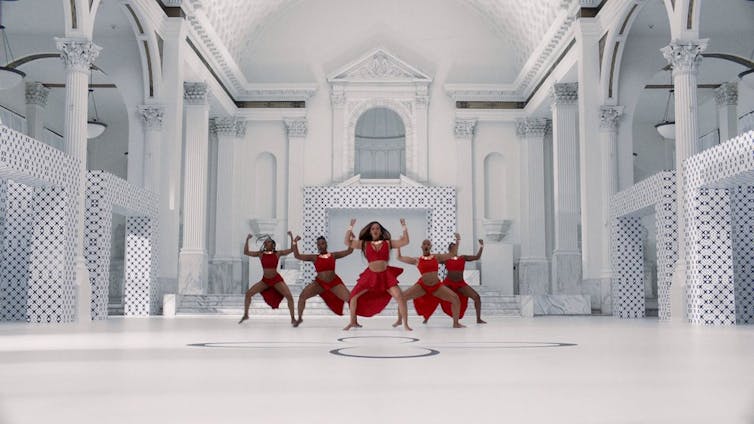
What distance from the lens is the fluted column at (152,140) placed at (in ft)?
60.0

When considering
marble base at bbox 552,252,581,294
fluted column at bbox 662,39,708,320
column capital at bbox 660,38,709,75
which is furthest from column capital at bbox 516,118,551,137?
column capital at bbox 660,38,709,75

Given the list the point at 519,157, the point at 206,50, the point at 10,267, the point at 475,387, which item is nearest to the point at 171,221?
the point at 10,267

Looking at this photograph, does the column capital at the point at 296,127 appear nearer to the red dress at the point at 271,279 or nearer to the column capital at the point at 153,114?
the column capital at the point at 153,114

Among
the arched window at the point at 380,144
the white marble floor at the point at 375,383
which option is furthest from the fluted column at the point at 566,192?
the white marble floor at the point at 375,383

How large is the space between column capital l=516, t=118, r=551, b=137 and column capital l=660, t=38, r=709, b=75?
10.8m

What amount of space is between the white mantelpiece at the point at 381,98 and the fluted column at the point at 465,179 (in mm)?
1112

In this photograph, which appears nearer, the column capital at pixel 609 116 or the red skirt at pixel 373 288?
the red skirt at pixel 373 288

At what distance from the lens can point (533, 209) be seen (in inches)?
1009

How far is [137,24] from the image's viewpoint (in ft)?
57.6

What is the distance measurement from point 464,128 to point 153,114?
36.7ft

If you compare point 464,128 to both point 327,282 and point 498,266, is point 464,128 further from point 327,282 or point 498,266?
point 327,282

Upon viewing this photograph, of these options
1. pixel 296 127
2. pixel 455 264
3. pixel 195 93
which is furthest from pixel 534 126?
pixel 455 264

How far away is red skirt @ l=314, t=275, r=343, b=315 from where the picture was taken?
11281 mm

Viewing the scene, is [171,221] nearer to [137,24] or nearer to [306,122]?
[137,24]
